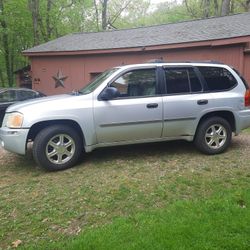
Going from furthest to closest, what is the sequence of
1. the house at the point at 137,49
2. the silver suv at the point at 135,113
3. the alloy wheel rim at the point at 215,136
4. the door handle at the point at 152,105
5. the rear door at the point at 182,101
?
the house at the point at 137,49 < the alloy wheel rim at the point at 215,136 < the rear door at the point at 182,101 < the door handle at the point at 152,105 < the silver suv at the point at 135,113

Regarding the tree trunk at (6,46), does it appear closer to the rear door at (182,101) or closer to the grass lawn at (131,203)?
the grass lawn at (131,203)

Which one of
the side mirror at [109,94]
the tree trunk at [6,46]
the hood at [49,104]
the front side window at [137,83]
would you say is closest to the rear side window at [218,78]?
the front side window at [137,83]

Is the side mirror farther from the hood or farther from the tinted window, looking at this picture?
the tinted window

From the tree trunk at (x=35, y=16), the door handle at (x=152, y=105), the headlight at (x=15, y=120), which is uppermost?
the tree trunk at (x=35, y=16)

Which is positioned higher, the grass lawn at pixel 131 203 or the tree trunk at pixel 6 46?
the tree trunk at pixel 6 46

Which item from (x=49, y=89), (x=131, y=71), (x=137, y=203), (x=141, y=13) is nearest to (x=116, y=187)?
(x=137, y=203)

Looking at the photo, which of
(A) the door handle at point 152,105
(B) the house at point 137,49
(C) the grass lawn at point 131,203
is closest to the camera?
(C) the grass lawn at point 131,203

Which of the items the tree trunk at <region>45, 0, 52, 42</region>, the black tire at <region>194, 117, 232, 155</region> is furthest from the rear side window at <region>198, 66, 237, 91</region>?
A: the tree trunk at <region>45, 0, 52, 42</region>

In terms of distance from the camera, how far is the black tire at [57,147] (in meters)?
5.49

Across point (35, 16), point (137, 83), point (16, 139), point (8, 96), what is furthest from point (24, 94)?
Result: point (35, 16)

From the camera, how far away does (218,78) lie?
653 centimetres

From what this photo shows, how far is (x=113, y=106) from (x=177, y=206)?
2292mm

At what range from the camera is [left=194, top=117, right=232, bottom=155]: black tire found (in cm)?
631

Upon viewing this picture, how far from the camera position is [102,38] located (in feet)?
58.2
